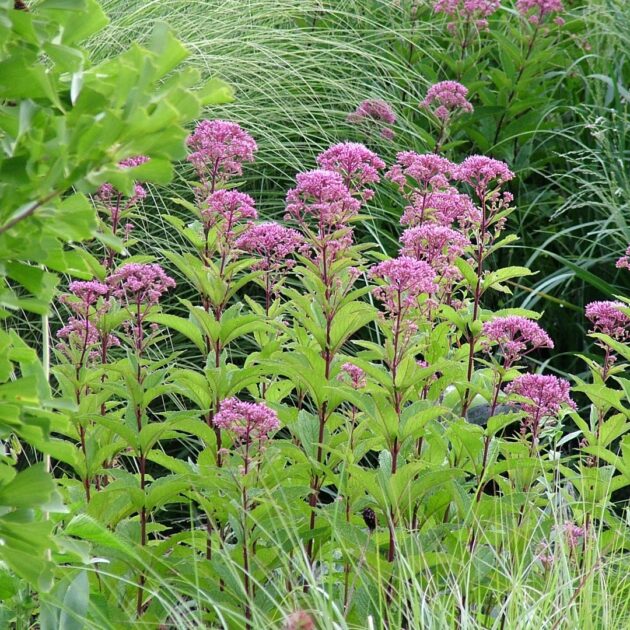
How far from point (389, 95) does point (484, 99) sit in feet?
1.40

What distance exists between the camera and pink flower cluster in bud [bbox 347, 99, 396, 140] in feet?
12.9

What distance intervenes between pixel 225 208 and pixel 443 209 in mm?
507

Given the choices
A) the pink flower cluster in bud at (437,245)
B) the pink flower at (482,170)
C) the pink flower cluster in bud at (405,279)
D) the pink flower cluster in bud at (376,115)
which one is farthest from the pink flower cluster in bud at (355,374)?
the pink flower cluster in bud at (376,115)

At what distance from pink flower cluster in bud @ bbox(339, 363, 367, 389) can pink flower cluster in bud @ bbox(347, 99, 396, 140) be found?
193 cm

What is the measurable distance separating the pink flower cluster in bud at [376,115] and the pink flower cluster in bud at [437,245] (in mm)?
1590

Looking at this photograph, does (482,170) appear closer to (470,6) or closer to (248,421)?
(248,421)

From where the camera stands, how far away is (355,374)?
6.82 ft

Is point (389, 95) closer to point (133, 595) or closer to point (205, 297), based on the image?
Answer: point (205, 297)

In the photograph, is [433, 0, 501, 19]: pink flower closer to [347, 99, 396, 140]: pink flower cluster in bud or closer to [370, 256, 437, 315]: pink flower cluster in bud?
[347, 99, 396, 140]: pink flower cluster in bud

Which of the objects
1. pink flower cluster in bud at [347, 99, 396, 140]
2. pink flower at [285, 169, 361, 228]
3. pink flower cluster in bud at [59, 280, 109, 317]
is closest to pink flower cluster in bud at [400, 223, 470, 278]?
pink flower at [285, 169, 361, 228]

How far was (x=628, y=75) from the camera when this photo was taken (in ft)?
17.2

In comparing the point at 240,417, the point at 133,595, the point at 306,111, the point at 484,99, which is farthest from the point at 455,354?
the point at 484,99

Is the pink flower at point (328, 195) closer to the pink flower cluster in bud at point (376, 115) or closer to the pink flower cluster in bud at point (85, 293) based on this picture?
the pink flower cluster in bud at point (85, 293)

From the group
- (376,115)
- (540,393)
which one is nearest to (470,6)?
(376,115)
